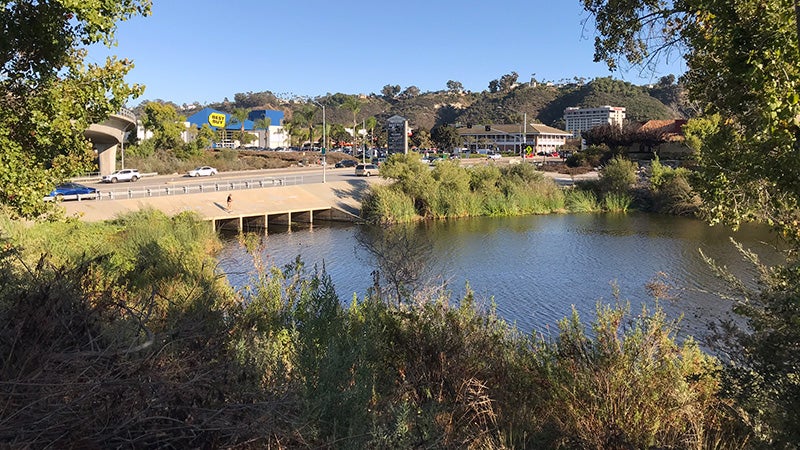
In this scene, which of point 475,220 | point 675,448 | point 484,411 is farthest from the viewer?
point 475,220

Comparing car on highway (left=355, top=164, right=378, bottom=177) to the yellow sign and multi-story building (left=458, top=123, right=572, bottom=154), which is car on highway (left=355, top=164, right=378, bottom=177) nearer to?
the yellow sign

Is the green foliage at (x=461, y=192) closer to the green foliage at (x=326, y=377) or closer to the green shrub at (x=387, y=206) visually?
the green shrub at (x=387, y=206)

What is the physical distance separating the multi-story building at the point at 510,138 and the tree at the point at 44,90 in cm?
12005

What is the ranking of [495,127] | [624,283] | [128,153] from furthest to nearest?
1. [495,127]
2. [128,153]
3. [624,283]

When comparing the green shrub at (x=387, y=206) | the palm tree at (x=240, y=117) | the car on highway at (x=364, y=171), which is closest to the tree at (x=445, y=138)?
the palm tree at (x=240, y=117)

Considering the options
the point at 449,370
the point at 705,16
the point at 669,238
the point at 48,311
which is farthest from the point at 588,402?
the point at 669,238

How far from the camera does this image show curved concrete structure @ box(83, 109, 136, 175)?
43469 mm

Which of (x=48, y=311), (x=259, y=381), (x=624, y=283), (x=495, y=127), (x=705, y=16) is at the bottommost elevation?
(x=624, y=283)

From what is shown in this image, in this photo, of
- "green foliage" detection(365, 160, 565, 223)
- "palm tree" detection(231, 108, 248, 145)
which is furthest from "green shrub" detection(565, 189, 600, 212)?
"palm tree" detection(231, 108, 248, 145)

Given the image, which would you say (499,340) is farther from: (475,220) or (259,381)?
(475,220)

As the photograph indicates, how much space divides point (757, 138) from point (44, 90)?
8375 mm

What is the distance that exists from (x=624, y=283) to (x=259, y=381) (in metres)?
19.0

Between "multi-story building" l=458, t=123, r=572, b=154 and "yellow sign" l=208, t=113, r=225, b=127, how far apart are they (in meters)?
46.7

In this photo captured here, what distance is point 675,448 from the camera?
6.14 m
